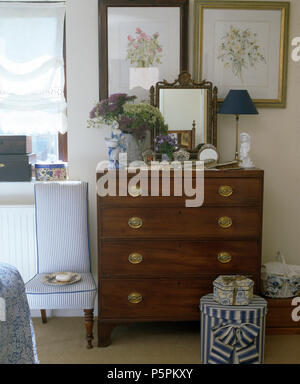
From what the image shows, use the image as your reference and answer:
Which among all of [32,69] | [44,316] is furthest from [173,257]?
[32,69]

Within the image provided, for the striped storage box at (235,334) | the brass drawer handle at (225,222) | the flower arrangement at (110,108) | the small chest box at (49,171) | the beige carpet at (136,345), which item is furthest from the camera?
the small chest box at (49,171)

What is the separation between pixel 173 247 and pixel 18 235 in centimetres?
116

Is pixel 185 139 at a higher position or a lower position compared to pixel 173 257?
higher

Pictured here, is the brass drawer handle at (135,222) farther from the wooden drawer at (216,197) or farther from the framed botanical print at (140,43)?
the framed botanical print at (140,43)

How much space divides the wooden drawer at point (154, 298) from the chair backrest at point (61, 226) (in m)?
0.33

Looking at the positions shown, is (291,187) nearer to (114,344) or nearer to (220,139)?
(220,139)

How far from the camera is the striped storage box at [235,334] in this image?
2.90m

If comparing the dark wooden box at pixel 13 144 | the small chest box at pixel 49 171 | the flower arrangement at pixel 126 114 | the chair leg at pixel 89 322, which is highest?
the flower arrangement at pixel 126 114

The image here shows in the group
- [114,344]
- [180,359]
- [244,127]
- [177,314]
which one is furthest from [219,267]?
[244,127]

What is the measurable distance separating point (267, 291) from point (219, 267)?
464mm

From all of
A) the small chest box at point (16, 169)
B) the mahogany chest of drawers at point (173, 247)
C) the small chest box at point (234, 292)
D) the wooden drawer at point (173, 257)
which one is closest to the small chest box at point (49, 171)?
the small chest box at point (16, 169)

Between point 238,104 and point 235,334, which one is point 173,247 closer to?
point 235,334

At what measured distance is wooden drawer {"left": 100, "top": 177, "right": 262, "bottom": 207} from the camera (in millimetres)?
3086

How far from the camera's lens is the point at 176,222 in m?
3.12
